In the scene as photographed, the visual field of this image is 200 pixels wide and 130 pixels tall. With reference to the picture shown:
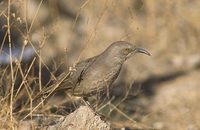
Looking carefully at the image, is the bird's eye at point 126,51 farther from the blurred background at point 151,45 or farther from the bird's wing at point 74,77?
the blurred background at point 151,45

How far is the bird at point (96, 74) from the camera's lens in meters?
7.43

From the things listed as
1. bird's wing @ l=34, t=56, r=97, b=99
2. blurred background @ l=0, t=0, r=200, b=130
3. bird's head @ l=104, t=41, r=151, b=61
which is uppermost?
blurred background @ l=0, t=0, r=200, b=130

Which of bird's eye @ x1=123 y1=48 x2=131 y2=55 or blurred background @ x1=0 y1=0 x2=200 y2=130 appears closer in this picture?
bird's eye @ x1=123 y1=48 x2=131 y2=55

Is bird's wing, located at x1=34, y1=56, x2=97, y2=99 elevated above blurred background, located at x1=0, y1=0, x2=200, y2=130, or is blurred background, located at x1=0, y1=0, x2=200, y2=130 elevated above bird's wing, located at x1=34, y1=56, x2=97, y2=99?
blurred background, located at x1=0, y1=0, x2=200, y2=130

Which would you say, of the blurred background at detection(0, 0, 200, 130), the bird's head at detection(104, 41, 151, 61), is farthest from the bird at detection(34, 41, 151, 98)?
the blurred background at detection(0, 0, 200, 130)

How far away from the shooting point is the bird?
7430 millimetres

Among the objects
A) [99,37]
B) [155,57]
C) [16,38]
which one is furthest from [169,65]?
[16,38]

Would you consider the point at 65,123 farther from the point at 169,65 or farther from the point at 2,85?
the point at 169,65

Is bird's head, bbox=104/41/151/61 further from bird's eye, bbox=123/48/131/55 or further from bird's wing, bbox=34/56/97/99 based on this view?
bird's wing, bbox=34/56/97/99

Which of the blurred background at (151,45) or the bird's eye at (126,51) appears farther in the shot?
the blurred background at (151,45)

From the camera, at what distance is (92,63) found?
766cm

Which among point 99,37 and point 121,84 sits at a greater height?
point 99,37

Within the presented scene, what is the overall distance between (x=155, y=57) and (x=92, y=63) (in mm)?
5217

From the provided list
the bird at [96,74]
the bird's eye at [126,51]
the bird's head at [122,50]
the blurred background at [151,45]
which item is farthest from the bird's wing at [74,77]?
the blurred background at [151,45]
